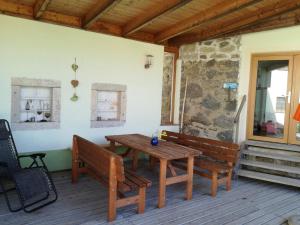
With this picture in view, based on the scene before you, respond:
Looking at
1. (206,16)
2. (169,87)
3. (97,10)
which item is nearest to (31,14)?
(97,10)

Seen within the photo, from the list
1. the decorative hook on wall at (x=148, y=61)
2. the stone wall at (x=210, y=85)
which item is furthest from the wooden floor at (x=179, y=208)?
the decorative hook on wall at (x=148, y=61)

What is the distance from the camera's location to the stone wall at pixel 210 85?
5.18 m

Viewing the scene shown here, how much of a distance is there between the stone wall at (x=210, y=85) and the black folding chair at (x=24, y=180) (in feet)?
10.8

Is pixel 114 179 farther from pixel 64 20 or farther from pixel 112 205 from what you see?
pixel 64 20

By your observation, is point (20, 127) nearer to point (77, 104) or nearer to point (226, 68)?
point (77, 104)

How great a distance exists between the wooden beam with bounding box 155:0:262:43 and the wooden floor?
2.66 metres

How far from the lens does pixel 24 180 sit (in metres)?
3.15

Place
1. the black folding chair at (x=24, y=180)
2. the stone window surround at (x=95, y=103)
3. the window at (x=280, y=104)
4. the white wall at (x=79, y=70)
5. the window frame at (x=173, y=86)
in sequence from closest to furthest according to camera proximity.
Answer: the black folding chair at (x=24, y=180), the white wall at (x=79, y=70), the window at (x=280, y=104), the stone window surround at (x=95, y=103), the window frame at (x=173, y=86)

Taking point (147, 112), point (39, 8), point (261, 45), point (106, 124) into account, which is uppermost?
point (39, 8)

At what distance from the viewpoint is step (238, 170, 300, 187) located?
410cm

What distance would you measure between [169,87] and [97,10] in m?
2.98

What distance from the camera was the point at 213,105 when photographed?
17.9 ft

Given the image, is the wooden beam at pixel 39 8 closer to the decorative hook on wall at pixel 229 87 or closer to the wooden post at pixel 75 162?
the wooden post at pixel 75 162

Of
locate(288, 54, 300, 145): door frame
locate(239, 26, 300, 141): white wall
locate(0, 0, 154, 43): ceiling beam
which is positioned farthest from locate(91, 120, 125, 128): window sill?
locate(288, 54, 300, 145): door frame
